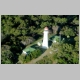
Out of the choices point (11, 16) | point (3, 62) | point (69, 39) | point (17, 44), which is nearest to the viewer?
point (3, 62)

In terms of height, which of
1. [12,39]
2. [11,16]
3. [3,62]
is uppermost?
[11,16]

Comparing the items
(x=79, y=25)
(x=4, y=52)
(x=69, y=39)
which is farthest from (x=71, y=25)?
(x=4, y=52)

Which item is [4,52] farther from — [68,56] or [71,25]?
[71,25]

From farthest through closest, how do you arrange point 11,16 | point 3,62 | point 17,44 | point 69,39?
point 11,16 < point 69,39 < point 17,44 < point 3,62

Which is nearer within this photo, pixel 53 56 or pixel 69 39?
pixel 53 56

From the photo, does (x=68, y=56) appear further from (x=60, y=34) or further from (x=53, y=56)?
(x=60, y=34)

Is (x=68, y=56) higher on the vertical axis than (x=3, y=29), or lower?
lower
